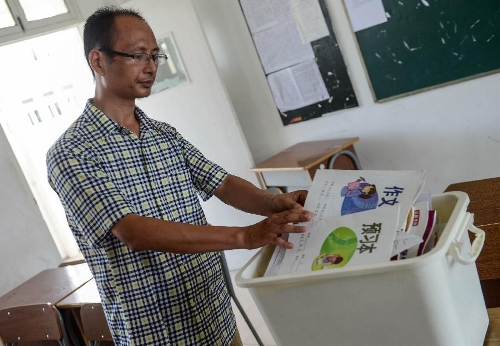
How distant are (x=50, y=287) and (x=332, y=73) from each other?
2.09 meters

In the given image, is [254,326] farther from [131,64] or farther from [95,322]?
[131,64]

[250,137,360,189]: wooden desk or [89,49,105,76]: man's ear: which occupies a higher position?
[89,49,105,76]: man's ear

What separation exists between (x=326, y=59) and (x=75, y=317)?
2128 mm

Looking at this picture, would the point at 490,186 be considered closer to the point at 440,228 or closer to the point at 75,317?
the point at 440,228

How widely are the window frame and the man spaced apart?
8.57 feet

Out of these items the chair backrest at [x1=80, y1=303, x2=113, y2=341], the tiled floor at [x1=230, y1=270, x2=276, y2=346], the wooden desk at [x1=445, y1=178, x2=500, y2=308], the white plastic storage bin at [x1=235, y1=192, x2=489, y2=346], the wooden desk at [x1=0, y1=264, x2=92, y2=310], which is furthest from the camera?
the tiled floor at [x1=230, y1=270, x2=276, y2=346]

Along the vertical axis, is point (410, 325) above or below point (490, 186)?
above

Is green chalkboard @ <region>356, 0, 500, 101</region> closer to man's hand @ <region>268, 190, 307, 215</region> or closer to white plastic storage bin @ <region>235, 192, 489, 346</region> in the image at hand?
man's hand @ <region>268, 190, 307, 215</region>

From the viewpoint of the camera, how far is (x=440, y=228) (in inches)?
37.4

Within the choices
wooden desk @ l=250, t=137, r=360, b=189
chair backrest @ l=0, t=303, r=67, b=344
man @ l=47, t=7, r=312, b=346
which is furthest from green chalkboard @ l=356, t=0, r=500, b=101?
chair backrest @ l=0, t=303, r=67, b=344

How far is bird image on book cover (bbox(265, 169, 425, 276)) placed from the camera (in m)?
0.87

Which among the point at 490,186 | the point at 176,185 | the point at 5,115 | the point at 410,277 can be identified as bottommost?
the point at 490,186

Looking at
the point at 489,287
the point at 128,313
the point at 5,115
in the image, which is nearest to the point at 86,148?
the point at 128,313

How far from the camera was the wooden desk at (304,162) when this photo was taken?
324 cm
